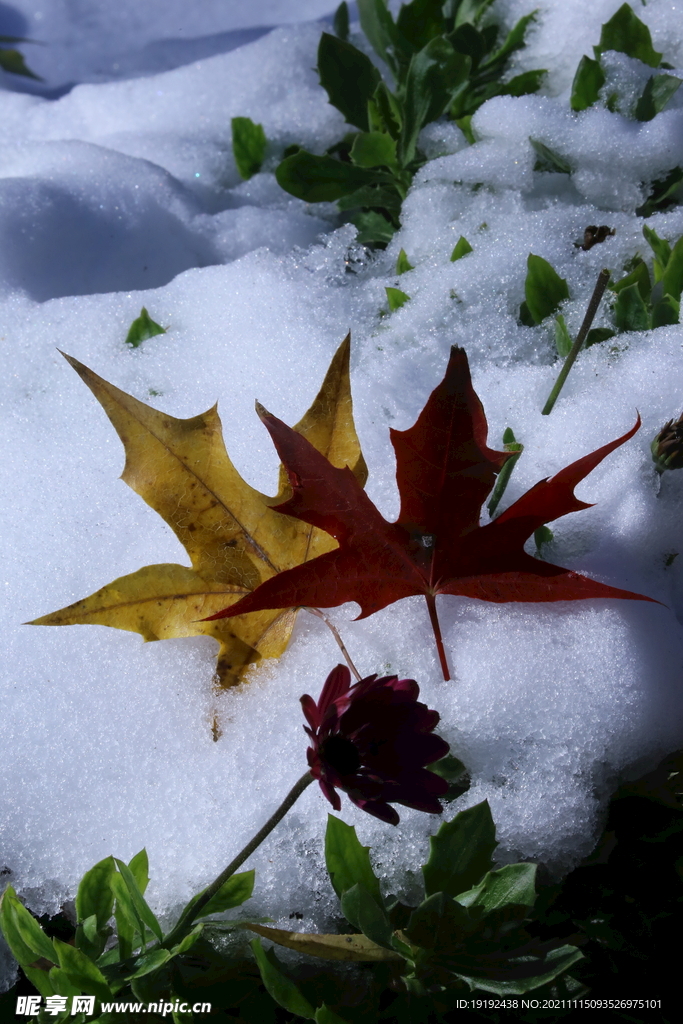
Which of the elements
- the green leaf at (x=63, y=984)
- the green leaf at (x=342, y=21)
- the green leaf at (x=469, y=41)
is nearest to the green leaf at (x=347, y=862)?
the green leaf at (x=63, y=984)

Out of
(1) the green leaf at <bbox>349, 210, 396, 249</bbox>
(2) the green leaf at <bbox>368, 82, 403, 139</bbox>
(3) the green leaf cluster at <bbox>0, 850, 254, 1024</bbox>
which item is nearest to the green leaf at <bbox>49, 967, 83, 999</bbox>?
(3) the green leaf cluster at <bbox>0, 850, 254, 1024</bbox>

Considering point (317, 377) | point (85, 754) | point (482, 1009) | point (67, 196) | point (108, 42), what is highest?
point (108, 42)

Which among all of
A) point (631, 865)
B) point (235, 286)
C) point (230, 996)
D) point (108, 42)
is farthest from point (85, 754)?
point (108, 42)

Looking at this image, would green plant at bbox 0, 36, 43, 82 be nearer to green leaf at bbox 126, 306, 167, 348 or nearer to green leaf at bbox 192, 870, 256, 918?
green leaf at bbox 126, 306, 167, 348

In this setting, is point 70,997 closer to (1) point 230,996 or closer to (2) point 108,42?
(1) point 230,996

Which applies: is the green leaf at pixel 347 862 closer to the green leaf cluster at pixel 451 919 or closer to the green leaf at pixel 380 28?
the green leaf cluster at pixel 451 919

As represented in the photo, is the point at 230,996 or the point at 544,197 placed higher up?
the point at 544,197

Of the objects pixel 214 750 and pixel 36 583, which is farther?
pixel 36 583
